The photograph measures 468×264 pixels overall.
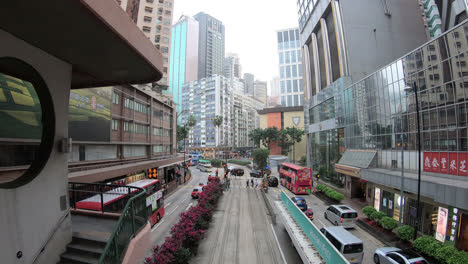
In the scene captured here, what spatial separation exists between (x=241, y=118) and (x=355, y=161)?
96180 millimetres

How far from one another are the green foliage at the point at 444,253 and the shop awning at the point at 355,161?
11294 millimetres

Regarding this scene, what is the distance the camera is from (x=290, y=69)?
11569 cm

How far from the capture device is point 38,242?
4277mm

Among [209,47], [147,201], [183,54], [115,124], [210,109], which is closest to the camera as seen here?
[147,201]

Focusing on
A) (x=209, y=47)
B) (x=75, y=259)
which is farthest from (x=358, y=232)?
(x=209, y=47)

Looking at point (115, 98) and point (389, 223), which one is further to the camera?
point (115, 98)

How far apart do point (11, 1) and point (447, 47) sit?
68.9 ft

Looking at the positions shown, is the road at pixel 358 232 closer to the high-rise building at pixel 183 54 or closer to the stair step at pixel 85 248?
the stair step at pixel 85 248

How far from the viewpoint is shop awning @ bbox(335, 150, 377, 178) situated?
72.5 feet

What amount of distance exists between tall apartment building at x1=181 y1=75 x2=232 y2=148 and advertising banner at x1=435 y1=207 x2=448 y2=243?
283 feet

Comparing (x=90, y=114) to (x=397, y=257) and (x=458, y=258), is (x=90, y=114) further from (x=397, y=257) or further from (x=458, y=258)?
(x=458, y=258)

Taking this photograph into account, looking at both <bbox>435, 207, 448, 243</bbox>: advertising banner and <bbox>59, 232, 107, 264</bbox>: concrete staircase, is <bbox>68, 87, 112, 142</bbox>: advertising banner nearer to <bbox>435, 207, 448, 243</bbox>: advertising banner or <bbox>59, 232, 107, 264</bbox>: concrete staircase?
<bbox>59, 232, 107, 264</bbox>: concrete staircase

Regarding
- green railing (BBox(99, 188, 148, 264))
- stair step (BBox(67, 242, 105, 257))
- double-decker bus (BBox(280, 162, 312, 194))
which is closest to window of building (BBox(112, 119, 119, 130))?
green railing (BBox(99, 188, 148, 264))

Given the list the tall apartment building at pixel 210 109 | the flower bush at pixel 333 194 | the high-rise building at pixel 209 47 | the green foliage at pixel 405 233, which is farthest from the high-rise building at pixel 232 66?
the green foliage at pixel 405 233
